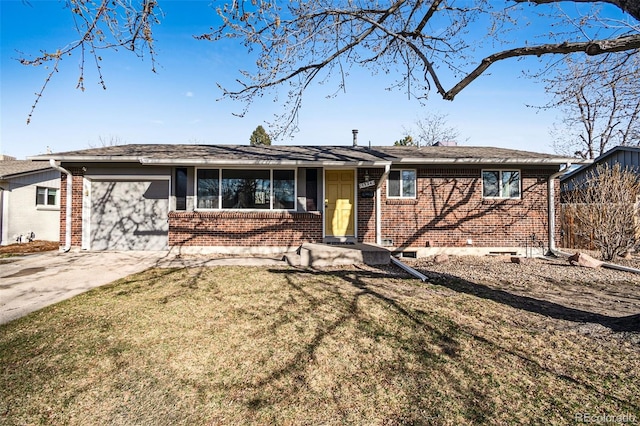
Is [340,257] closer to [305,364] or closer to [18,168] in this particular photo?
[305,364]

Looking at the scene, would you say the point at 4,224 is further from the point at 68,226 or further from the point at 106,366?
the point at 106,366

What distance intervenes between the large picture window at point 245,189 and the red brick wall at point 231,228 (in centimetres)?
31

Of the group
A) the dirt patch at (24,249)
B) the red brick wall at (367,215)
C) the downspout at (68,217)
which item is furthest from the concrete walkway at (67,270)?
the red brick wall at (367,215)

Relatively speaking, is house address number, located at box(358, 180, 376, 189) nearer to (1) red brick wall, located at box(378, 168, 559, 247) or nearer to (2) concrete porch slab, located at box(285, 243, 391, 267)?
(1) red brick wall, located at box(378, 168, 559, 247)

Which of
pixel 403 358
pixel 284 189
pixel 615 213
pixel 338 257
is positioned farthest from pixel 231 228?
pixel 615 213

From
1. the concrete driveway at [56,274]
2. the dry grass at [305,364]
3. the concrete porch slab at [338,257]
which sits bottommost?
the dry grass at [305,364]

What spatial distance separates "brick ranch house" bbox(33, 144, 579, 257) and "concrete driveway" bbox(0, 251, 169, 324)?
39.8 inches

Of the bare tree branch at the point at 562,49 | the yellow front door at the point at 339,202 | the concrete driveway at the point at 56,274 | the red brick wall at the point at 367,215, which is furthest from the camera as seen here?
the yellow front door at the point at 339,202

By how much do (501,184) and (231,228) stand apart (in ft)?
28.8

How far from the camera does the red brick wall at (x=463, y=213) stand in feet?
32.2

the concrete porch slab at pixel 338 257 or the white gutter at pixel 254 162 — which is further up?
the white gutter at pixel 254 162

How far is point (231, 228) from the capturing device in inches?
368

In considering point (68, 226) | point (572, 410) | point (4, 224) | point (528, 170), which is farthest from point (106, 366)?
point (4, 224)

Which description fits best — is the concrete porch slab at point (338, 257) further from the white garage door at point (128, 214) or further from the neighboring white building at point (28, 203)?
the neighboring white building at point (28, 203)
